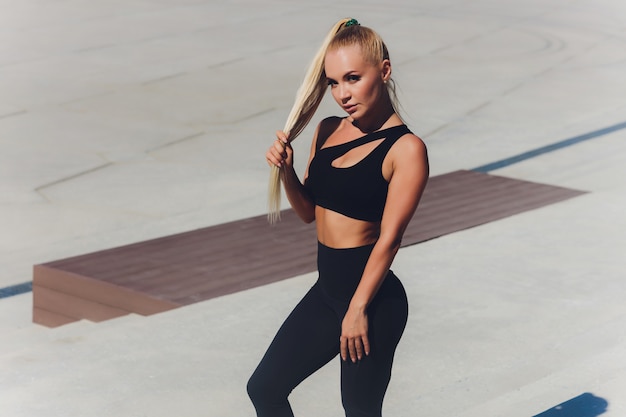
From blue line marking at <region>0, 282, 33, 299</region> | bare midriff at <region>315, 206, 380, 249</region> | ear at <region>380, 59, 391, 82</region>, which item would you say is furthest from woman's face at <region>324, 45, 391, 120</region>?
blue line marking at <region>0, 282, 33, 299</region>

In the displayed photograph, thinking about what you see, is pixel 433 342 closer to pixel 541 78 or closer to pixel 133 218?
pixel 133 218

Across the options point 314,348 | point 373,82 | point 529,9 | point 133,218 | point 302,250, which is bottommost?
point 529,9

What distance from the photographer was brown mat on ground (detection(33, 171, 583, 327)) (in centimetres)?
731

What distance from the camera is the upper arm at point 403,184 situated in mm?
3656

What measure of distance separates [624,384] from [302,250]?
3013mm

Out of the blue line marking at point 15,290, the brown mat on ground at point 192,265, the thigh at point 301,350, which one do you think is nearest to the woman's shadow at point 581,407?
the thigh at point 301,350

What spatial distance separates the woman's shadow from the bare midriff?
1.87 metres

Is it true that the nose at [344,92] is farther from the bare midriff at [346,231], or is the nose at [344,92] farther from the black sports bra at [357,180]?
the bare midriff at [346,231]

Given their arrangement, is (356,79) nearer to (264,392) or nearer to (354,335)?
(354,335)

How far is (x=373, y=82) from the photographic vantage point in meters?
3.70

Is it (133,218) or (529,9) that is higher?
(133,218)

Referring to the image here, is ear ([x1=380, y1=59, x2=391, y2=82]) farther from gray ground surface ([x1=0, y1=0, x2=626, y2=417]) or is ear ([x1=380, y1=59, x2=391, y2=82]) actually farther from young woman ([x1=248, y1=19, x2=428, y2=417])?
gray ground surface ([x1=0, y1=0, x2=626, y2=417])

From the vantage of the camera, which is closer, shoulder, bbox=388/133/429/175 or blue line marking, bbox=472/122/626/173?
shoulder, bbox=388/133/429/175

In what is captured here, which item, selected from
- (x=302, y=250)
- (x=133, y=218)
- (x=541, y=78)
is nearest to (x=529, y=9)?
(x=541, y=78)
